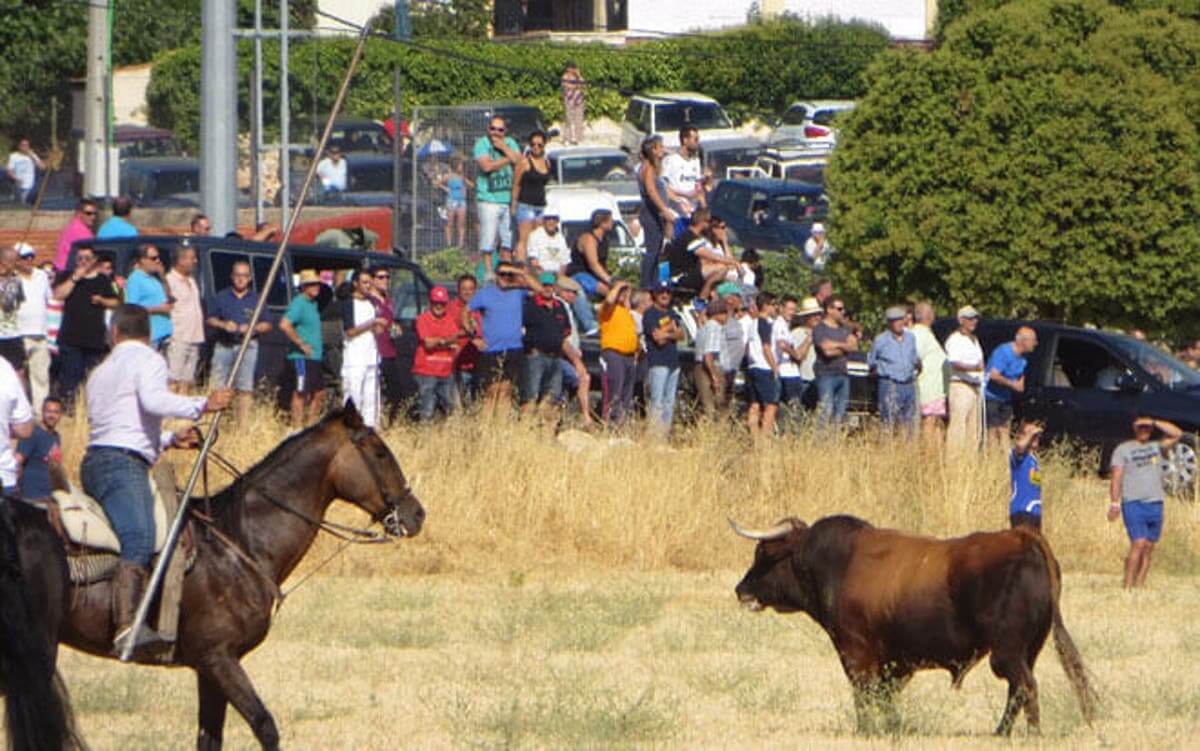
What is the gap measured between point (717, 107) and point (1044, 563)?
41.9 metres

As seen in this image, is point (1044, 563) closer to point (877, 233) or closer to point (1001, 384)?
point (1001, 384)

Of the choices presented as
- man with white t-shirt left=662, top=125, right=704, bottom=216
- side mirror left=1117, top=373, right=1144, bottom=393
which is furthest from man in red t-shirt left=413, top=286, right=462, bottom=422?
side mirror left=1117, top=373, right=1144, bottom=393

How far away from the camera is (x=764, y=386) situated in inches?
948

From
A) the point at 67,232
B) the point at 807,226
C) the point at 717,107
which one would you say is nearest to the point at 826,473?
the point at 67,232

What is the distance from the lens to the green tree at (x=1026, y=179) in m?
30.4

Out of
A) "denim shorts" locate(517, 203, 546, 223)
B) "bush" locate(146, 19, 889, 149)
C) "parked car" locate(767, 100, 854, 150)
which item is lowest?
"denim shorts" locate(517, 203, 546, 223)

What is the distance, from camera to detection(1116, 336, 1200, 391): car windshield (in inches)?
976

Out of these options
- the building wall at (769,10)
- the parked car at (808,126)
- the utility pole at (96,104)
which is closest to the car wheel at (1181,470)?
the utility pole at (96,104)

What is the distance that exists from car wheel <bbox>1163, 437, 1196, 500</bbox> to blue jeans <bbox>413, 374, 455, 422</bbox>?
25.0ft

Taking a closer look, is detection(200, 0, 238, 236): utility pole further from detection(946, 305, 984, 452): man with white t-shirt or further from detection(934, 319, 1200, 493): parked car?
detection(934, 319, 1200, 493): parked car

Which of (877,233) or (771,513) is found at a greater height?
(877,233)

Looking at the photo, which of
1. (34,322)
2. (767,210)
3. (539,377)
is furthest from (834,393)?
(767,210)

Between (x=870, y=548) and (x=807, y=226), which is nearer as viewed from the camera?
(x=870, y=548)

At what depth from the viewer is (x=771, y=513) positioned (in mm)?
22344
